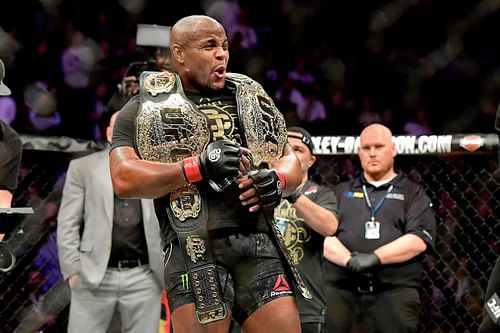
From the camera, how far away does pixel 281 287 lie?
69.6 inches

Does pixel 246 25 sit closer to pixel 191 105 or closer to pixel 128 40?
pixel 128 40

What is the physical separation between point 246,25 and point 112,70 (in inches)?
29.6

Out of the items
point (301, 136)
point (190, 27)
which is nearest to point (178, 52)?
point (190, 27)

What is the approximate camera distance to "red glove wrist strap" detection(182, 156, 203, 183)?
1.69 m

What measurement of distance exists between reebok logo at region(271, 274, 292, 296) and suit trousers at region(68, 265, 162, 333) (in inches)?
52.0

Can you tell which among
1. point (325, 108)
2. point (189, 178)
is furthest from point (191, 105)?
point (325, 108)

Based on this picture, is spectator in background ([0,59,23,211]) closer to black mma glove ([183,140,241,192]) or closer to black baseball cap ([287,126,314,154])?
black mma glove ([183,140,241,192])

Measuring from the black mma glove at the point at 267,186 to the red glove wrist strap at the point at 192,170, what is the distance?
0.13 m

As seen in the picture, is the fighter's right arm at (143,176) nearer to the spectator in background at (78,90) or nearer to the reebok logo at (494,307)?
the reebok logo at (494,307)

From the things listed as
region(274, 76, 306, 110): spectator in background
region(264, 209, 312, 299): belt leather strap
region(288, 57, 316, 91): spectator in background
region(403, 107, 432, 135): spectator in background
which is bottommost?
region(264, 209, 312, 299): belt leather strap

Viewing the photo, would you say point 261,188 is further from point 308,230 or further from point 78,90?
point 78,90

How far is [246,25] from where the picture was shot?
402 centimetres

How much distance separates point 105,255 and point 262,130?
4.34ft

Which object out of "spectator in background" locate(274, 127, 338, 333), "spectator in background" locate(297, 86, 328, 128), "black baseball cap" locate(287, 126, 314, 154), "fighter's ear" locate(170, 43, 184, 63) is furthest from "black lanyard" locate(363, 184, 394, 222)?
"fighter's ear" locate(170, 43, 184, 63)
